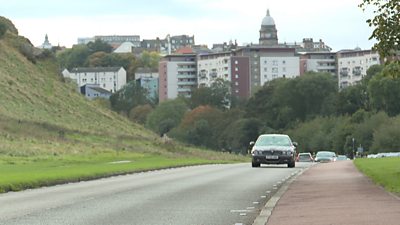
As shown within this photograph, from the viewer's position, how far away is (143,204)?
19.4 m

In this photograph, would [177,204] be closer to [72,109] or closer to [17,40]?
[72,109]

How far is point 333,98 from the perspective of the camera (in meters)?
150

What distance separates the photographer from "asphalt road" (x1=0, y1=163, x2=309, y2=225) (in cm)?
1595

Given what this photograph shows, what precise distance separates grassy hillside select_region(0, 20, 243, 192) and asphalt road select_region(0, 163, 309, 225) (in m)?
13.2

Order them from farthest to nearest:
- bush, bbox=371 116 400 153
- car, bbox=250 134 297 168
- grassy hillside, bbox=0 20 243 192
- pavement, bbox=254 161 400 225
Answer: bush, bbox=371 116 400 153 → grassy hillside, bbox=0 20 243 192 → car, bbox=250 134 297 168 → pavement, bbox=254 161 400 225

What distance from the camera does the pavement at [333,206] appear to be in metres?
14.5

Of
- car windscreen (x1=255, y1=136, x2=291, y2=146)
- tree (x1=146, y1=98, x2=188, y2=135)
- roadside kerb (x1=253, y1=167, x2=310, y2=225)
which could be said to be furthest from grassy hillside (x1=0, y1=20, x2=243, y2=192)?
tree (x1=146, y1=98, x2=188, y2=135)

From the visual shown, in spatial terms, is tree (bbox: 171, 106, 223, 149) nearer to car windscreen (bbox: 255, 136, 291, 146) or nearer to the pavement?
car windscreen (bbox: 255, 136, 291, 146)

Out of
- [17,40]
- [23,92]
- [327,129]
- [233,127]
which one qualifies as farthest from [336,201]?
[233,127]

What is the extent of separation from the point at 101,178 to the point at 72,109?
218 feet

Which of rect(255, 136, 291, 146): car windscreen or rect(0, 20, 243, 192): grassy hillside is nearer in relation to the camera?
rect(255, 136, 291, 146): car windscreen

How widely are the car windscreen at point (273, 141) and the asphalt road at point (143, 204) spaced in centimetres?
1492

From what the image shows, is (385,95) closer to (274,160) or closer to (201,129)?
(201,129)

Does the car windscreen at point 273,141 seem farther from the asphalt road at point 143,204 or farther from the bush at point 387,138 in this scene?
the bush at point 387,138
